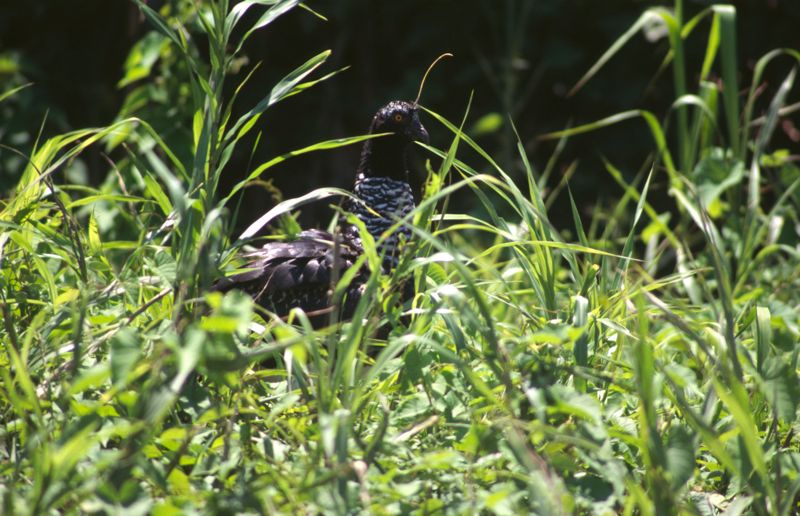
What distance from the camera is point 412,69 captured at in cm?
545

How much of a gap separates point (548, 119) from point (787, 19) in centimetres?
139

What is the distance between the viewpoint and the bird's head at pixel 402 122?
312cm

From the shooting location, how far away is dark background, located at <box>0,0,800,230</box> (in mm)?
5059

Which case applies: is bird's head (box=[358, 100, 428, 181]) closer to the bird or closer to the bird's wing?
the bird

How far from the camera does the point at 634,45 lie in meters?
5.23

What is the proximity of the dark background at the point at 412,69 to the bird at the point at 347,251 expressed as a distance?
1.90 m

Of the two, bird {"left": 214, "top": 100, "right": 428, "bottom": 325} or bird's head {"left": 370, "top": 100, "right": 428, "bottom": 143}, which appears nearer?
bird {"left": 214, "top": 100, "right": 428, "bottom": 325}

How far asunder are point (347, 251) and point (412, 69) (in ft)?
9.38

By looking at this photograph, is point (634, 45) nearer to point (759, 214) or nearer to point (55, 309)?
point (759, 214)

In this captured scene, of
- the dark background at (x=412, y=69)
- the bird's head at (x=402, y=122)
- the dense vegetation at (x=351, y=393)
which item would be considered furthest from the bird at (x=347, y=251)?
the dark background at (x=412, y=69)

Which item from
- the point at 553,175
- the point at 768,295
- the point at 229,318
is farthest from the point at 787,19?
the point at 229,318

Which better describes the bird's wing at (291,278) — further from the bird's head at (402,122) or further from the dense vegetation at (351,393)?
the bird's head at (402,122)

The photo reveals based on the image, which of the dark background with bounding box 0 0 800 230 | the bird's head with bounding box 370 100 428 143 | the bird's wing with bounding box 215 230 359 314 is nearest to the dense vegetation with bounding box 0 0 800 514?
the bird's wing with bounding box 215 230 359 314

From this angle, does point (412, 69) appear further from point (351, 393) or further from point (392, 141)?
point (351, 393)
